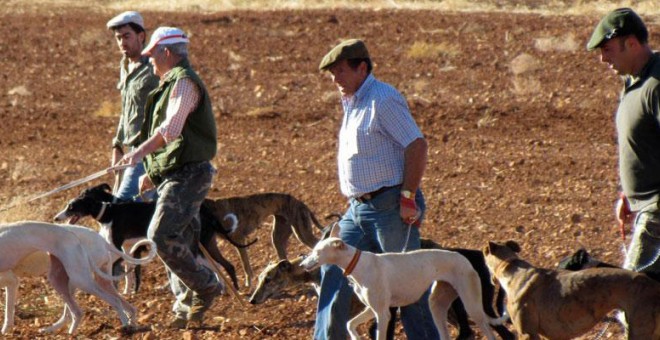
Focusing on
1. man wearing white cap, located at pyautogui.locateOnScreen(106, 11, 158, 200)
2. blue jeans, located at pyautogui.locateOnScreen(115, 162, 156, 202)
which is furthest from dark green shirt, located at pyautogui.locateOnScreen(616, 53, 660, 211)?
blue jeans, located at pyautogui.locateOnScreen(115, 162, 156, 202)

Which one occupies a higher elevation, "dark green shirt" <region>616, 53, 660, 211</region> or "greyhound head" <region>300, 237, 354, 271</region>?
"dark green shirt" <region>616, 53, 660, 211</region>

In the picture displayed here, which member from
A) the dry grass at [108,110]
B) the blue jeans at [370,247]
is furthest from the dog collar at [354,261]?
the dry grass at [108,110]

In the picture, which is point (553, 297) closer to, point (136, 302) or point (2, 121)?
point (136, 302)

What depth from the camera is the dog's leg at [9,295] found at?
9992 mm

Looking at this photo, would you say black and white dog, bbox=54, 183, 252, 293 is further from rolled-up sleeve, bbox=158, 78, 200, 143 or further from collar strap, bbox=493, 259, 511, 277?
collar strap, bbox=493, 259, 511, 277

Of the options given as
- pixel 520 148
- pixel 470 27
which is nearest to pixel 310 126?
pixel 520 148

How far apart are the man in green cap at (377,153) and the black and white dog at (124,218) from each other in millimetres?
3478

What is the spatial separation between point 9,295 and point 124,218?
1669 millimetres

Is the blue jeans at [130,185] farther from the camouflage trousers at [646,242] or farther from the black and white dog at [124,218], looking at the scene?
the camouflage trousers at [646,242]

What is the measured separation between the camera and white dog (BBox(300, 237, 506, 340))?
25.9ft

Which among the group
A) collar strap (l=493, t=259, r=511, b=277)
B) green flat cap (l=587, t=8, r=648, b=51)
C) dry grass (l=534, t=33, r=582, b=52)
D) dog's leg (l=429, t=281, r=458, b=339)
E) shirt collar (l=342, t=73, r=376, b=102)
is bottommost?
dry grass (l=534, t=33, r=582, b=52)

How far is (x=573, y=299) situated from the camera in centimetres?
757

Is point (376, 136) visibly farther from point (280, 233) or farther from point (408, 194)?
point (280, 233)

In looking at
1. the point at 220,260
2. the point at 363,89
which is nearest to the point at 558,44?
the point at 220,260
